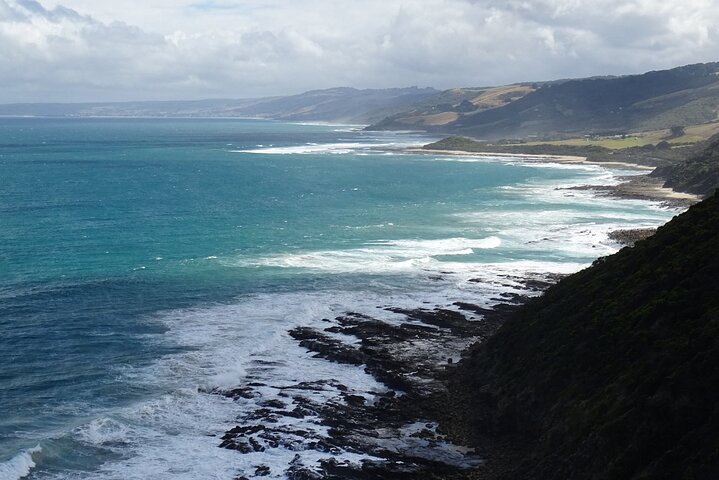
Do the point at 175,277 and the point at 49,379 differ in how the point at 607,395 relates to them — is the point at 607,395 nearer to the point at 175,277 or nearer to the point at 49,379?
the point at 49,379

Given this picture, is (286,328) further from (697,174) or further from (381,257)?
(697,174)

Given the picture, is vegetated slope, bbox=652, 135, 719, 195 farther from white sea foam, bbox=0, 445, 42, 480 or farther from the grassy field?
white sea foam, bbox=0, 445, 42, 480

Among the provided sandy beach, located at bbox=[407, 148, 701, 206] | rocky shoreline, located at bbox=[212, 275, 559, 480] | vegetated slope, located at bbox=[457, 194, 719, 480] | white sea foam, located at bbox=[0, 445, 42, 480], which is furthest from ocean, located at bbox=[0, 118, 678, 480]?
vegetated slope, located at bbox=[457, 194, 719, 480]

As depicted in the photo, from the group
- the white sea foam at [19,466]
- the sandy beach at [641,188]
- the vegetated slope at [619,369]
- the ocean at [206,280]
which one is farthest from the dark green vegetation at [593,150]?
the white sea foam at [19,466]

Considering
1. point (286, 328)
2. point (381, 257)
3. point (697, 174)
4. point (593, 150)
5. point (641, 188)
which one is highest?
point (593, 150)

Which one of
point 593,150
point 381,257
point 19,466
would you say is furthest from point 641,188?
point 19,466

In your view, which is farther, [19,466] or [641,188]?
[641,188]

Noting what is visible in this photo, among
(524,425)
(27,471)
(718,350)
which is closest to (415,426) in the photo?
(524,425)
